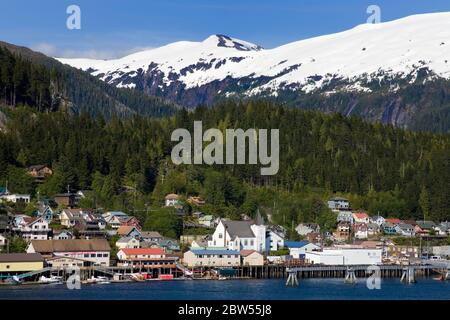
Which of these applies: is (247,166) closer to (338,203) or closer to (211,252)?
(338,203)

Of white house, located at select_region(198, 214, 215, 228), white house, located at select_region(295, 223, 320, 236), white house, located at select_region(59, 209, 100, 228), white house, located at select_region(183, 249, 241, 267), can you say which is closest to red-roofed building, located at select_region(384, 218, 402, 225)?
white house, located at select_region(295, 223, 320, 236)

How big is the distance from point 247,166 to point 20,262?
37182 millimetres

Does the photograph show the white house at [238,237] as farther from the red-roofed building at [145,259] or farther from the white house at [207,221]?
the red-roofed building at [145,259]

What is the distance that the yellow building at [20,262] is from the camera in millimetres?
52750

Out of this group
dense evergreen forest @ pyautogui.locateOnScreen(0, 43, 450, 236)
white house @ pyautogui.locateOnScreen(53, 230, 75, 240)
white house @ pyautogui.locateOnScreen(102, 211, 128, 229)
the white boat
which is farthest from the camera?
dense evergreen forest @ pyautogui.locateOnScreen(0, 43, 450, 236)

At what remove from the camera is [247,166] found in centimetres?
8706

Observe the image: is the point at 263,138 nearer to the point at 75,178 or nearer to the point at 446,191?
the point at 446,191

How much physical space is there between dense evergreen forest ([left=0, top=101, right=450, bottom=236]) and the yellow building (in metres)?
17.6

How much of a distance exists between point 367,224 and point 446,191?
11670 millimetres

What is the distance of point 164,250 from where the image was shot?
6159 cm

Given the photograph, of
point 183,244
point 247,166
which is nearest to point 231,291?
point 183,244

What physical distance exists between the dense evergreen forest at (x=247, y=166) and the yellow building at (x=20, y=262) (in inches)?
691

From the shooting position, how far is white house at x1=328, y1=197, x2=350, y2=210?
83.9 meters

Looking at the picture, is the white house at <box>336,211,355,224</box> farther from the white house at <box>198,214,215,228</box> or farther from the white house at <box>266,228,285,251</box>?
the white house at <box>198,214,215,228</box>
